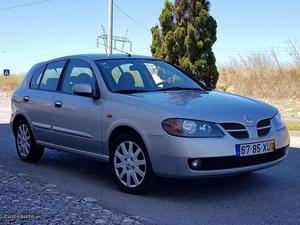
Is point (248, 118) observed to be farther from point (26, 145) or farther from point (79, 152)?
point (26, 145)

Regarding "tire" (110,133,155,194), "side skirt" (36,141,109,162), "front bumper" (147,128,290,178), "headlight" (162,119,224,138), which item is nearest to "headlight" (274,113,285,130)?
"front bumper" (147,128,290,178)

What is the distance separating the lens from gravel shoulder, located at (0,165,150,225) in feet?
15.7

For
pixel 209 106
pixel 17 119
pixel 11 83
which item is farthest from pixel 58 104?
pixel 11 83

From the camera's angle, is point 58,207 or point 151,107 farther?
point 151,107

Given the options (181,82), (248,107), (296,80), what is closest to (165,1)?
(296,80)

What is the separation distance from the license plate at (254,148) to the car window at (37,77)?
385 cm

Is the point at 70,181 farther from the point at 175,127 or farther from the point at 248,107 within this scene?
the point at 248,107

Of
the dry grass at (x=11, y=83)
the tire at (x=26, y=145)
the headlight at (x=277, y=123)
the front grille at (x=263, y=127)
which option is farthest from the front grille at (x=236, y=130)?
the dry grass at (x=11, y=83)

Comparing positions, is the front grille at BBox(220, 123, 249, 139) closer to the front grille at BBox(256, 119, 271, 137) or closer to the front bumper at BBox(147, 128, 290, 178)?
the front bumper at BBox(147, 128, 290, 178)

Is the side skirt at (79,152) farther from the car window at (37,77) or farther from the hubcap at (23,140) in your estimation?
the car window at (37,77)

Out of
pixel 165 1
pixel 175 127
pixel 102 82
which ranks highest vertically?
pixel 165 1

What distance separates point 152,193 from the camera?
5891 mm

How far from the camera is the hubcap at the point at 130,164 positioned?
5738 millimetres

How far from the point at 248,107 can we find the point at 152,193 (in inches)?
59.3
